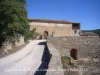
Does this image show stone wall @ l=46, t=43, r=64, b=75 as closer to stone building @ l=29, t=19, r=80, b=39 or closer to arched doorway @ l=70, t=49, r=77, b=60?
arched doorway @ l=70, t=49, r=77, b=60

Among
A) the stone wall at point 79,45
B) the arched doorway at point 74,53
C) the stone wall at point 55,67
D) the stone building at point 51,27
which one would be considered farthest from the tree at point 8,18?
the stone building at point 51,27

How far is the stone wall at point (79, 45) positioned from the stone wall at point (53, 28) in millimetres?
10151

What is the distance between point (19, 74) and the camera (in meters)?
5.71

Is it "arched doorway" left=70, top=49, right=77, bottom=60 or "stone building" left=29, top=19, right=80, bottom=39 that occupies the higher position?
"stone building" left=29, top=19, right=80, bottom=39

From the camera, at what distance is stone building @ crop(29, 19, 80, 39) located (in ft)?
80.7

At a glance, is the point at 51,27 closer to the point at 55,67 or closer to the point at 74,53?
the point at 74,53

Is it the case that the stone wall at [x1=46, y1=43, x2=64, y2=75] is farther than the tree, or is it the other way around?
the tree

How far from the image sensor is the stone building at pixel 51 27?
24.6 m

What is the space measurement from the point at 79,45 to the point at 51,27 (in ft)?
36.3

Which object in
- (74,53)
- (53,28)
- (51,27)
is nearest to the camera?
(74,53)

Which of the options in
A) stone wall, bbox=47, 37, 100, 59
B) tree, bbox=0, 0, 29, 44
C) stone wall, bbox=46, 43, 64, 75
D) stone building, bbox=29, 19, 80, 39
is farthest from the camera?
stone building, bbox=29, 19, 80, 39

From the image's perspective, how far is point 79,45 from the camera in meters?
15.9

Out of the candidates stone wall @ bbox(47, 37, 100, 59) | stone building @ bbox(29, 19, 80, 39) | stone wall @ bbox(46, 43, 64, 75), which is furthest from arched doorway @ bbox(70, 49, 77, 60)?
stone wall @ bbox(46, 43, 64, 75)

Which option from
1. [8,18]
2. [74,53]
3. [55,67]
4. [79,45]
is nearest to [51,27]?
[74,53]
